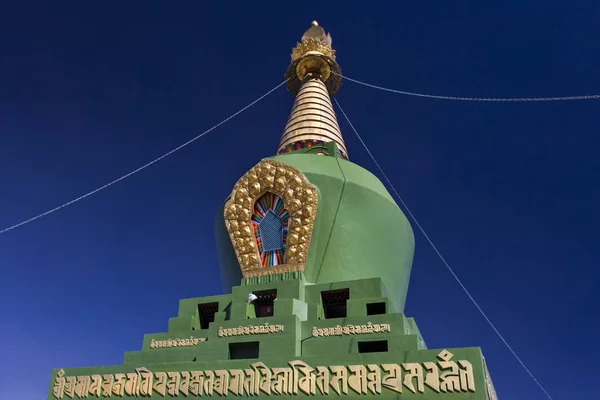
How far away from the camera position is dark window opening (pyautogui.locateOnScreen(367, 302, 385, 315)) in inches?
442

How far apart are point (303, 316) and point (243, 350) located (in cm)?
151

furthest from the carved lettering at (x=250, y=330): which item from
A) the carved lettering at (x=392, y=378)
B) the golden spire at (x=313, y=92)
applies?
the golden spire at (x=313, y=92)

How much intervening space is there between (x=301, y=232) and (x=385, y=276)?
8.36 feet

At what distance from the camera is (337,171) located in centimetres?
1422

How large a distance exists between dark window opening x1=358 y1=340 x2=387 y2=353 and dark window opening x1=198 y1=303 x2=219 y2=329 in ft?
12.4

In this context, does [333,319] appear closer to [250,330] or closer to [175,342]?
[250,330]

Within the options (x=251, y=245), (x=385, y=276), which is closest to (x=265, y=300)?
(x=251, y=245)

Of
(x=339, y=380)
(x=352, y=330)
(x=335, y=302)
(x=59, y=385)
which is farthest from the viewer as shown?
(x=335, y=302)

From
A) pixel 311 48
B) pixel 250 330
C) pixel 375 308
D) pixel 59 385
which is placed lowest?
pixel 59 385

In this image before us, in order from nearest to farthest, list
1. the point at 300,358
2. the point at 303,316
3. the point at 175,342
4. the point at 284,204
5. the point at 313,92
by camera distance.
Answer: the point at 300,358, the point at 303,316, the point at 175,342, the point at 284,204, the point at 313,92

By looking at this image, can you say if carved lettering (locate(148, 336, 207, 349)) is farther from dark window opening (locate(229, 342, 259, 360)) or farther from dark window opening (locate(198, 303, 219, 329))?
dark window opening (locate(198, 303, 219, 329))

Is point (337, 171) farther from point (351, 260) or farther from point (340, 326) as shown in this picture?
point (340, 326)

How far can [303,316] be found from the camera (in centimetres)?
1162

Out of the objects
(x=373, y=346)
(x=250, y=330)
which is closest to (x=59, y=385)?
(x=250, y=330)
